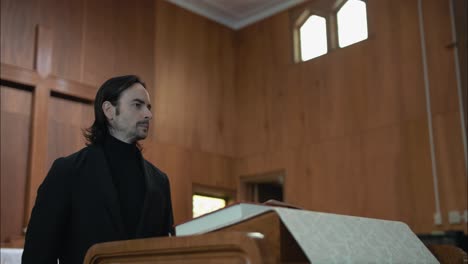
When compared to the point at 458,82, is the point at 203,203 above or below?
below

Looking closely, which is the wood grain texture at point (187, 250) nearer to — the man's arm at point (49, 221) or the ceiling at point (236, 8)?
the man's arm at point (49, 221)

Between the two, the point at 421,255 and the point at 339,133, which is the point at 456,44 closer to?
the point at 339,133

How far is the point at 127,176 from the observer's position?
1747 mm

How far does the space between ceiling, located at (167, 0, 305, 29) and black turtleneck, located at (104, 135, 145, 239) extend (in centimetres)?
603

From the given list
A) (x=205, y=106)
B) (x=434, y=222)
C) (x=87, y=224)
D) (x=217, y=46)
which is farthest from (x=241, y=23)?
(x=87, y=224)

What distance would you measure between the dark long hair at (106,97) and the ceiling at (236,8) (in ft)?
19.5

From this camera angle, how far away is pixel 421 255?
48.8 inches

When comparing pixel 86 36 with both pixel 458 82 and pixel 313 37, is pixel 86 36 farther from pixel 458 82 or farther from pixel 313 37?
pixel 458 82

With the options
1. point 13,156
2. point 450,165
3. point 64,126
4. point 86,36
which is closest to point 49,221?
point 13,156

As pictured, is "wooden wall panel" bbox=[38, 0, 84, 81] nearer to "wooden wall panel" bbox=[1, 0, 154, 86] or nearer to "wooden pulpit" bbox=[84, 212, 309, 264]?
"wooden wall panel" bbox=[1, 0, 154, 86]

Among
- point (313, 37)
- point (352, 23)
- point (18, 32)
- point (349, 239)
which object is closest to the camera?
point (349, 239)

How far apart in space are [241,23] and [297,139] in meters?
2.03

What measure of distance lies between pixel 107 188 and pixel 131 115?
9.0 inches

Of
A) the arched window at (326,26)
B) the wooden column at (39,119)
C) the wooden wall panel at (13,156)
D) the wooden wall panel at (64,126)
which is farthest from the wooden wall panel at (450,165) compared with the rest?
→ the wooden wall panel at (13,156)
